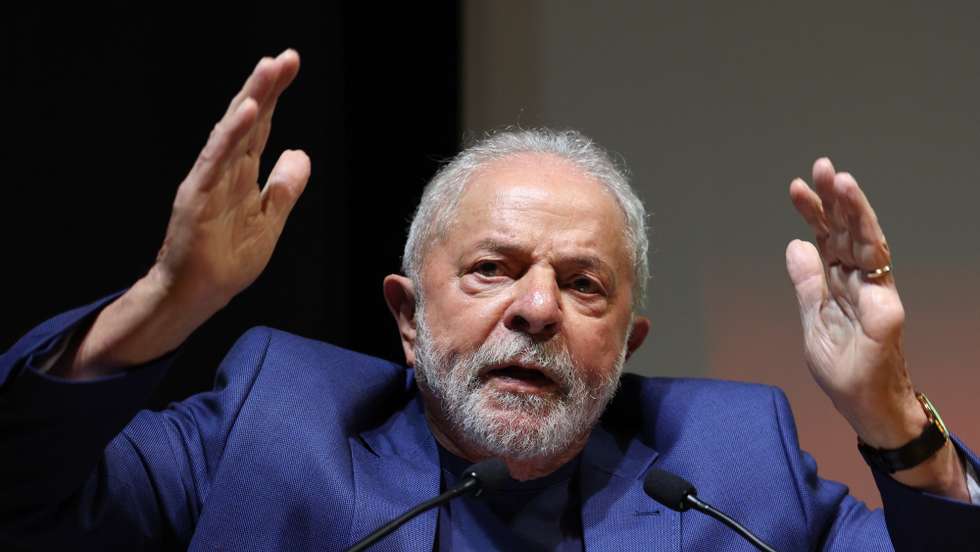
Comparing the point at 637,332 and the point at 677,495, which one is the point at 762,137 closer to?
the point at 637,332

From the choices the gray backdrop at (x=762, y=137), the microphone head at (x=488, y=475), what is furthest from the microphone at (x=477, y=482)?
the gray backdrop at (x=762, y=137)

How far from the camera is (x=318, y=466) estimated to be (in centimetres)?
200

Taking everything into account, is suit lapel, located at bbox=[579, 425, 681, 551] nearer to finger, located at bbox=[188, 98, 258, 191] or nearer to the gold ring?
the gold ring

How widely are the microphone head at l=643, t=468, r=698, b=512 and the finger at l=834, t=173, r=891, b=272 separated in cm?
44

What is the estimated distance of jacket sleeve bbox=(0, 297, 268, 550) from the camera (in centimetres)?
159

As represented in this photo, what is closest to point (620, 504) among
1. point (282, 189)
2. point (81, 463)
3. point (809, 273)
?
point (809, 273)

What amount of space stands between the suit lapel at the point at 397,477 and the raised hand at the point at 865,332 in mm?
719

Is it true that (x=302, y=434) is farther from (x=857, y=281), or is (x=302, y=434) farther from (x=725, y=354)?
(x=725, y=354)

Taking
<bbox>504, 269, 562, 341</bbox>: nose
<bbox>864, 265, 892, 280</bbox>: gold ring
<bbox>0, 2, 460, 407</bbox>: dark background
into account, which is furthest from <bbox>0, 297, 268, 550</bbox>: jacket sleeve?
<bbox>864, 265, 892, 280</bbox>: gold ring

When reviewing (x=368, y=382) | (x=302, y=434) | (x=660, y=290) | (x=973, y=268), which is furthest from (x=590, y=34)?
(x=302, y=434)

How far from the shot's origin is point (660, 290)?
3152 millimetres

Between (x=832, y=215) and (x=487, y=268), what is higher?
(x=832, y=215)

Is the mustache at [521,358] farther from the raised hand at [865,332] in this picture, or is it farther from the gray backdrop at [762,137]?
the gray backdrop at [762,137]

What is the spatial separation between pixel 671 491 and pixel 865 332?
39 cm
